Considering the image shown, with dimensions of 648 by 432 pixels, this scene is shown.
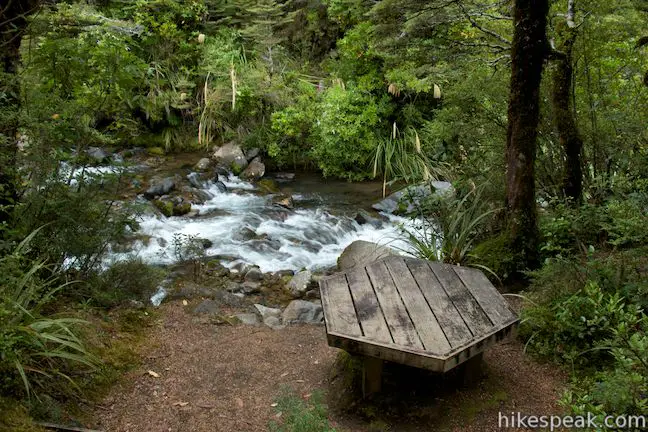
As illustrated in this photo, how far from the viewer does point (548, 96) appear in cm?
518

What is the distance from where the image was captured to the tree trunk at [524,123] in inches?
159

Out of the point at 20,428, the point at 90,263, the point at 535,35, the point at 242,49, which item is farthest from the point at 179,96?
the point at 20,428

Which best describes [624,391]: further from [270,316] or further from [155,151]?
[155,151]

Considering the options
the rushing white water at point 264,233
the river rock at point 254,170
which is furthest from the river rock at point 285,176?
the rushing white water at point 264,233

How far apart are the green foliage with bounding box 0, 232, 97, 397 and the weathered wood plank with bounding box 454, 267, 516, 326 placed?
241 cm

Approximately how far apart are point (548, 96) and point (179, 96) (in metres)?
8.43

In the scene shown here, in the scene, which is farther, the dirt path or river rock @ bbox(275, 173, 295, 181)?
river rock @ bbox(275, 173, 295, 181)

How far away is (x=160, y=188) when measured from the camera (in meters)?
9.06

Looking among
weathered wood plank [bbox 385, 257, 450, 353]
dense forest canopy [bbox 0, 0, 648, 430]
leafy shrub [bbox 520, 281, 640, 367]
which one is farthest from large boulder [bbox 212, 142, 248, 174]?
leafy shrub [bbox 520, 281, 640, 367]

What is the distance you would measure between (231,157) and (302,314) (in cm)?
645

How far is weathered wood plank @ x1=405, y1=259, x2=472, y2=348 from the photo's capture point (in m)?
2.88

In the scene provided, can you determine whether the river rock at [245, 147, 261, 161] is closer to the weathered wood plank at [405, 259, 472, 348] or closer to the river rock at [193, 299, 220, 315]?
the river rock at [193, 299, 220, 315]

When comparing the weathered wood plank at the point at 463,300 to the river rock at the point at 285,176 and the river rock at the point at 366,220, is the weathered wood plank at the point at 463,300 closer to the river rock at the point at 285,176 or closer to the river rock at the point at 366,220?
the river rock at the point at 366,220

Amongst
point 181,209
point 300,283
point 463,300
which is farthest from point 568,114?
point 181,209
